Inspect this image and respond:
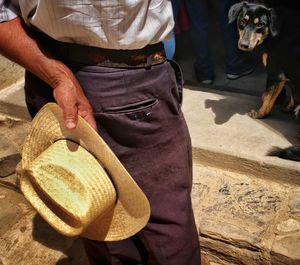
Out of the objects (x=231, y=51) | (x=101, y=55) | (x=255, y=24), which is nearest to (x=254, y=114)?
(x=255, y=24)

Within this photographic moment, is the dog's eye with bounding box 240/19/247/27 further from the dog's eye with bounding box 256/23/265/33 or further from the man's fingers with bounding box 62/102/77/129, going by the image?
the man's fingers with bounding box 62/102/77/129

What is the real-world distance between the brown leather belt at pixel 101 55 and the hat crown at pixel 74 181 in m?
0.29

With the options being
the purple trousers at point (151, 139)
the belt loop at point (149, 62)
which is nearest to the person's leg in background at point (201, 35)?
the purple trousers at point (151, 139)

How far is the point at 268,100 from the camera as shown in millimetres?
3160

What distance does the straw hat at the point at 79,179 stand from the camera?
148 centimetres

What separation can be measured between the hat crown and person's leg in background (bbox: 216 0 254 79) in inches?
121

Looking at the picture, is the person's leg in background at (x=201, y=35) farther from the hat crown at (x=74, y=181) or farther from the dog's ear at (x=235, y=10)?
the hat crown at (x=74, y=181)

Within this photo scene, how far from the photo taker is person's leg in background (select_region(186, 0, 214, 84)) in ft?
14.2

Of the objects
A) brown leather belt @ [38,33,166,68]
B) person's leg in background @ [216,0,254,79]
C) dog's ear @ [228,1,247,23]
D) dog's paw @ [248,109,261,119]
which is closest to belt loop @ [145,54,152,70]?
brown leather belt @ [38,33,166,68]

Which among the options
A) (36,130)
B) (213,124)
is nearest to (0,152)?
(213,124)

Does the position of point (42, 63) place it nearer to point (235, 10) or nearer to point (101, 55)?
point (101, 55)

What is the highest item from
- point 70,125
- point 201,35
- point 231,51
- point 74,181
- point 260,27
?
point 70,125

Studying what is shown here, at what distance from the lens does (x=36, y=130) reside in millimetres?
1652

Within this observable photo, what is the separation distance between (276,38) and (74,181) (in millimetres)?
1925
